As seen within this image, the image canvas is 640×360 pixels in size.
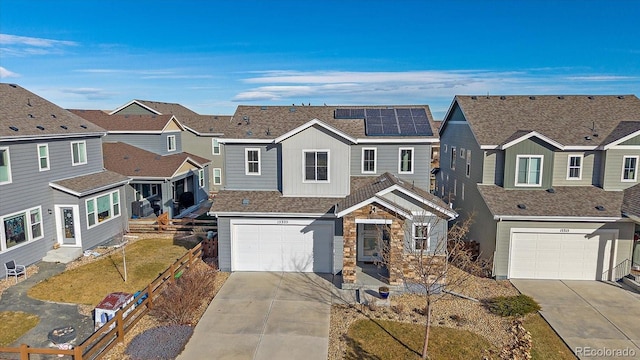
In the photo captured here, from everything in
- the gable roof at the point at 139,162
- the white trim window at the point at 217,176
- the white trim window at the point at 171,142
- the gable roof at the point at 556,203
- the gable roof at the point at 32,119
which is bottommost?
the white trim window at the point at 217,176

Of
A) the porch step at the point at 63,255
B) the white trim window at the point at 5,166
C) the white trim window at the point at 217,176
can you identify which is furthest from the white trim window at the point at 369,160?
the white trim window at the point at 217,176

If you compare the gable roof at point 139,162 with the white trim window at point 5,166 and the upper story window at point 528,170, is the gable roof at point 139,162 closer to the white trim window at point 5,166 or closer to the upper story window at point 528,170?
the white trim window at point 5,166

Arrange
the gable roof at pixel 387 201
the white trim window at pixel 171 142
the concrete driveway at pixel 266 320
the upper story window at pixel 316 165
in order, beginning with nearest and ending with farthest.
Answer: the concrete driveway at pixel 266 320, the gable roof at pixel 387 201, the upper story window at pixel 316 165, the white trim window at pixel 171 142

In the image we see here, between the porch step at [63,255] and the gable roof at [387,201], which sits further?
the porch step at [63,255]

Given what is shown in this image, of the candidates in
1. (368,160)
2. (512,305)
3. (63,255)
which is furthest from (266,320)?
(63,255)

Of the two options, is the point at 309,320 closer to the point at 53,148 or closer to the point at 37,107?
the point at 53,148

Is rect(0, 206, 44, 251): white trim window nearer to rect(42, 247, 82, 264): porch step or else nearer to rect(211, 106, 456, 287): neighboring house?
rect(42, 247, 82, 264): porch step

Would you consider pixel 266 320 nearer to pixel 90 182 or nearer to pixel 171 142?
pixel 90 182
